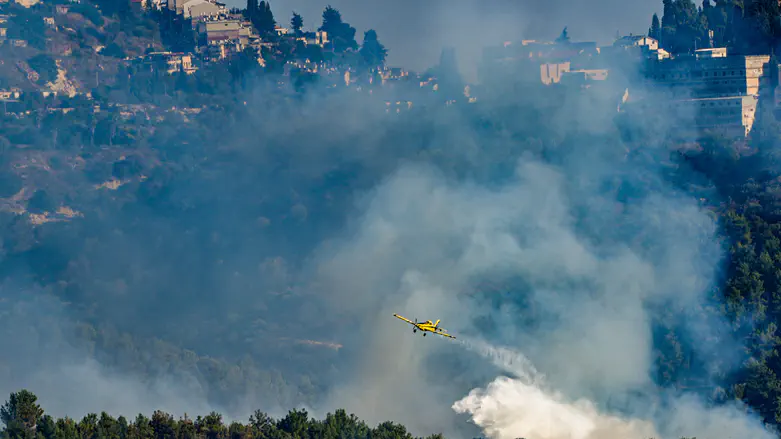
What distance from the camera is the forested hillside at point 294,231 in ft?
342

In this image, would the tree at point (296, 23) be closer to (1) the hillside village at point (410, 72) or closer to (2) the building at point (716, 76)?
(1) the hillside village at point (410, 72)

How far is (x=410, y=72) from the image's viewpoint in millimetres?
179250

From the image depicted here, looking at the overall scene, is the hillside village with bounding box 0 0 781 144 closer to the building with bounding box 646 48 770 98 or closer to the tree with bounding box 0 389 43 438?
the building with bounding box 646 48 770 98

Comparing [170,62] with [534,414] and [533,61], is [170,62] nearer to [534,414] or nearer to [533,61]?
[533,61]

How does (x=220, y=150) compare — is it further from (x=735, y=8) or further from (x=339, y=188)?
(x=735, y=8)

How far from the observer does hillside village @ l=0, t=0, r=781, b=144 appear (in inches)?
5364

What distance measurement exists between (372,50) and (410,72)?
6.85m

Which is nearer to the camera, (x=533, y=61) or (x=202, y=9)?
(x=533, y=61)

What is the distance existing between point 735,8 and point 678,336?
56031 millimetres

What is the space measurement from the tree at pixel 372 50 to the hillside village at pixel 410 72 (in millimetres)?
256

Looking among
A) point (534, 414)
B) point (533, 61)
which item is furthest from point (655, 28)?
point (534, 414)

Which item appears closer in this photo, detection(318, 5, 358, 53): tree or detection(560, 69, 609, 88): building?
detection(560, 69, 609, 88): building

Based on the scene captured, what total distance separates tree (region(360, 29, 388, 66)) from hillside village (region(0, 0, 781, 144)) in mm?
256

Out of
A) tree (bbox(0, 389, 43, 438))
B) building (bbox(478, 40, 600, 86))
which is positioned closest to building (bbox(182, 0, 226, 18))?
building (bbox(478, 40, 600, 86))
